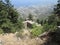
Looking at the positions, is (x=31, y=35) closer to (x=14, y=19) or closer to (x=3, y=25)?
(x=3, y=25)

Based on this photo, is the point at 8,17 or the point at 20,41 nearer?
the point at 20,41

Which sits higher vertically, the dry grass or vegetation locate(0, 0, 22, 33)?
the dry grass

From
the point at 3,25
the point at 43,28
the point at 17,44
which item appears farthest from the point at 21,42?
the point at 3,25

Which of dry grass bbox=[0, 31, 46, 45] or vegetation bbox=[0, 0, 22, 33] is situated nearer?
dry grass bbox=[0, 31, 46, 45]

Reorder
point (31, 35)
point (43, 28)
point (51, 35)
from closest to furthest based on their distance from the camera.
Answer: point (51, 35), point (31, 35), point (43, 28)

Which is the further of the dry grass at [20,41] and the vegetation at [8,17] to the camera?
the vegetation at [8,17]

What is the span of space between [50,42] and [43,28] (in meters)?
2.54

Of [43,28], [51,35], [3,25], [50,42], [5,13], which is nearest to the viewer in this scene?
[50,42]

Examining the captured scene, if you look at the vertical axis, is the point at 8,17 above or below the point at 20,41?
below

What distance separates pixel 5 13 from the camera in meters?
24.4

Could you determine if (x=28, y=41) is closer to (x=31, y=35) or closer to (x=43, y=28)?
(x=31, y=35)

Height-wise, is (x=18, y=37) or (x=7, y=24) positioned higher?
(x=18, y=37)

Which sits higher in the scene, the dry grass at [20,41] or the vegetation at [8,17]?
the dry grass at [20,41]

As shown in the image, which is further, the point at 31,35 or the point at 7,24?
the point at 7,24
